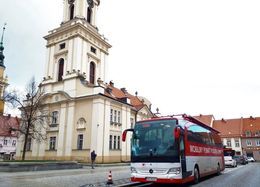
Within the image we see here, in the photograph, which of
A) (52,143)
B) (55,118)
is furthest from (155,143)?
(55,118)

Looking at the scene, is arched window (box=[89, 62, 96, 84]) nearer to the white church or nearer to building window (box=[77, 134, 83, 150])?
the white church

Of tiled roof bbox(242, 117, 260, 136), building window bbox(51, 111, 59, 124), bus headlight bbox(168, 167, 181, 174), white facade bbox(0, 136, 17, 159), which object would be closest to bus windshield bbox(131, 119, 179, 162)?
bus headlight bbox(168, 167, 181, 174)

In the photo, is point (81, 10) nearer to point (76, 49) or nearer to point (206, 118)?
point (76, 49)

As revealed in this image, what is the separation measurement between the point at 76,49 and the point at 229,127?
55.5 m

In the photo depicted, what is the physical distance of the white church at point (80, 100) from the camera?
32781 millimetres

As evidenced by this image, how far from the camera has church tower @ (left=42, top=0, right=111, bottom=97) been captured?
36.9 meters

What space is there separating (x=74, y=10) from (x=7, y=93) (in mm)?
18742

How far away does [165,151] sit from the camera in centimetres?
1197

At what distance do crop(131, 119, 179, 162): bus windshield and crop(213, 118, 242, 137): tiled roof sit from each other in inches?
2604

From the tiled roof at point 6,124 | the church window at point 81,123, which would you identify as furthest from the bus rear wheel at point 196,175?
the tiled roof at point 6,124

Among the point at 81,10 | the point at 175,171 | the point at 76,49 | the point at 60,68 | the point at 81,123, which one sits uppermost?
the point at 81,10

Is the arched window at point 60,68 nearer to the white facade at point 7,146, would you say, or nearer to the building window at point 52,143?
the building window at point 52,143

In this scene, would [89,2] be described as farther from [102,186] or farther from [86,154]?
[102,186]

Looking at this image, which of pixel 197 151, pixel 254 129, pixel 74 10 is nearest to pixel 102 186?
pixel 197 151
